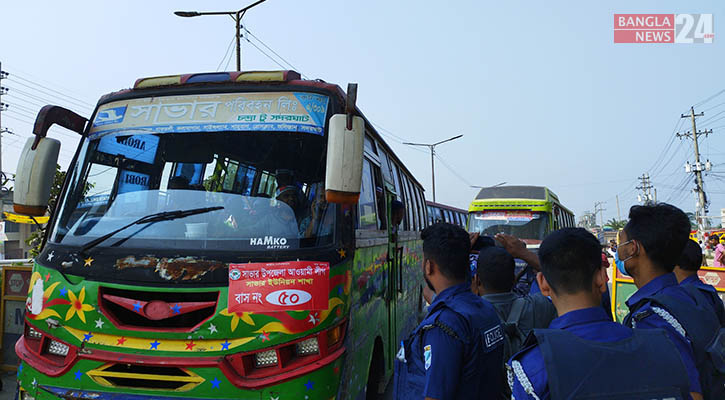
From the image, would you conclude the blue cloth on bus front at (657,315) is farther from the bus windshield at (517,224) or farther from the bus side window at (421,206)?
the bus windshield at (517,224)

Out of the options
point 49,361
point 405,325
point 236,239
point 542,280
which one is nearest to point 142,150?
point 236,239

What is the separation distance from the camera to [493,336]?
7.59 ft

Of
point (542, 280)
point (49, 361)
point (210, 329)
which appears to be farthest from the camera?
point (49, 361)

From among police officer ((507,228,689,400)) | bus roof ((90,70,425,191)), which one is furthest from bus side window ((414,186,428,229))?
police officer ((507,228,689,400))

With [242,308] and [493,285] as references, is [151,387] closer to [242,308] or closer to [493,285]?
[242,308]

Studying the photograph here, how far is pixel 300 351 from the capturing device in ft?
9.82

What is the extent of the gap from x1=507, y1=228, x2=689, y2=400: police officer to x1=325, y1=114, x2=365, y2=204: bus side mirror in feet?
5.15

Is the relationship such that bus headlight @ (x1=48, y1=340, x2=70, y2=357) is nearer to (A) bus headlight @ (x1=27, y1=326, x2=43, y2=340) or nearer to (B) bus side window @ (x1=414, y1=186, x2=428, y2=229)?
(A) bus headlight @ (x1=27, y1=326, x2=43, y2=340)

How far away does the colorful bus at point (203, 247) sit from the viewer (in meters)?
2.92

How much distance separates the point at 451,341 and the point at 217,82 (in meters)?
2.75

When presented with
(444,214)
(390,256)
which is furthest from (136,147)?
(444,214)

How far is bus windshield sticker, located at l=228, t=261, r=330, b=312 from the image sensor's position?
2.95 m

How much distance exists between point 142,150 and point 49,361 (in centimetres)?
162

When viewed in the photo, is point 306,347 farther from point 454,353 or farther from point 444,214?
point 444,214
